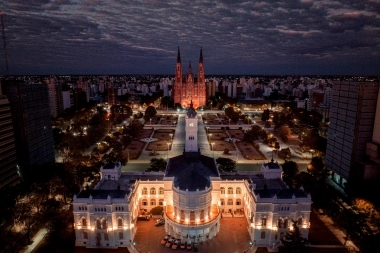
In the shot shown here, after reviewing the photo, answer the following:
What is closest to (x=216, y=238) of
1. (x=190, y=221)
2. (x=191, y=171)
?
(x=190, y=221)

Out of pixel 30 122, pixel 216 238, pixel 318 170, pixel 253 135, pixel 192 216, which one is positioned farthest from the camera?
pixel 253 135

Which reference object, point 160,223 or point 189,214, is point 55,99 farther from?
point 189,214

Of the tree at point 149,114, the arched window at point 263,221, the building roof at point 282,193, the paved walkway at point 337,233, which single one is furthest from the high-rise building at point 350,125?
the tree at point 149,114

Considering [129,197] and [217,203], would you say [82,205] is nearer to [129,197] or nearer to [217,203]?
[129,197]

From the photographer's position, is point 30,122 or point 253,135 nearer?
point 30,122

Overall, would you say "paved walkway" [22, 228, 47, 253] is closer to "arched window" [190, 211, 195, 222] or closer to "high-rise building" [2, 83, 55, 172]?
"high-rise building" [2, 83, 55, 172]

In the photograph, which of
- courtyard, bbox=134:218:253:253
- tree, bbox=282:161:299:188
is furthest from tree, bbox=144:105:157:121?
courtyard, bbox=134:218:253:253

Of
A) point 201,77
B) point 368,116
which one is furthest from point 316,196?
point 201,77
